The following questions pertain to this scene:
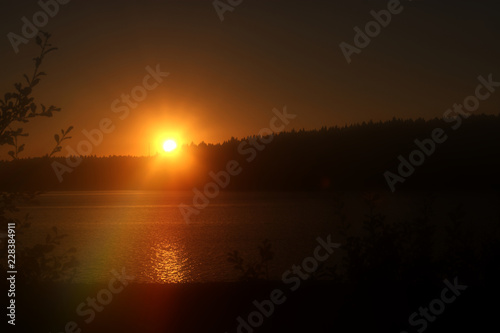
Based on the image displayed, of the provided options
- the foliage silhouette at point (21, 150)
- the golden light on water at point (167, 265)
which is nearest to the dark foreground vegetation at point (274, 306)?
the foliage silhouette at point (21, 150)

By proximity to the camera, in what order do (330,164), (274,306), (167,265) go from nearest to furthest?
(274,306), (167,265), (330,164)

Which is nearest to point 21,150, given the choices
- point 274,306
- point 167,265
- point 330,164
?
point 274,306

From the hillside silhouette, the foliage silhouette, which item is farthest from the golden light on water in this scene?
the hillside silhouette

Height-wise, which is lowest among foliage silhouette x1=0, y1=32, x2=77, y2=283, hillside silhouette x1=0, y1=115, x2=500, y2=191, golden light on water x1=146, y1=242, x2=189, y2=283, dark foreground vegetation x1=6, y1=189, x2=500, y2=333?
dark foreground vegetation x1=6, y1=189, x2=500, y2=333

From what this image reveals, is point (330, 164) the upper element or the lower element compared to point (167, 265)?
upper

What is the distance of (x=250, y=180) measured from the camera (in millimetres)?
100000

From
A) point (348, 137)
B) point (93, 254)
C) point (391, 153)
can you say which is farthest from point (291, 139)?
point (93, 254)

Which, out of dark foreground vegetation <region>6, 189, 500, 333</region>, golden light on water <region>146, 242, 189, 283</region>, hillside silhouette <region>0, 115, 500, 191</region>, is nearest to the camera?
dark foreground vegetation <region>6, 189, 500, 333</region>

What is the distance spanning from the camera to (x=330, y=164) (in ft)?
317

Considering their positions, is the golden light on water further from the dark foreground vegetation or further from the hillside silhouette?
the hillside silhouette

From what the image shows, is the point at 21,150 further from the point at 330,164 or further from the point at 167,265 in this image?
the point at 330,164

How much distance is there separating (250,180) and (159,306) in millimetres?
96204

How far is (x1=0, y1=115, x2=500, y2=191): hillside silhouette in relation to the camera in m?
81.4

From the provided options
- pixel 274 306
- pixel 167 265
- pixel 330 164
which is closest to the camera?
pixel 274 306
